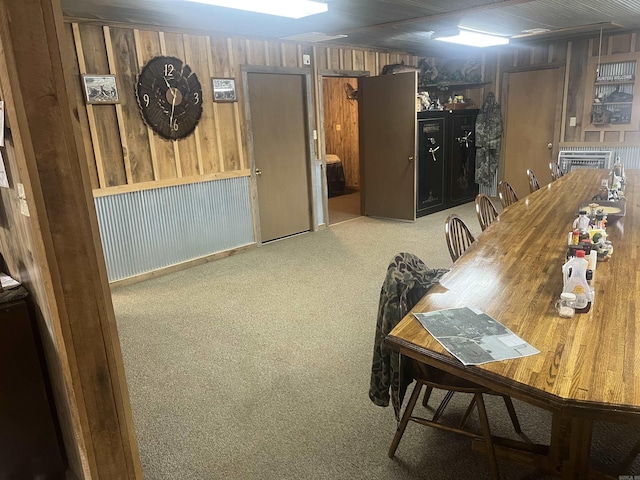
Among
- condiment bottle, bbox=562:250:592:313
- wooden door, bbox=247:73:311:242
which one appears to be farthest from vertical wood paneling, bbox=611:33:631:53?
condiment bottle, bbox=562:250:592:313

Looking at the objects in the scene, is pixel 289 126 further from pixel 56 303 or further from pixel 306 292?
pixel 56 303

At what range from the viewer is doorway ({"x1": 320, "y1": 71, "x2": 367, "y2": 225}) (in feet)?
28.3

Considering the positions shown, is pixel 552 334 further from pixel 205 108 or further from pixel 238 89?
pixel 238 89

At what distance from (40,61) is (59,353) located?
37.4 inches

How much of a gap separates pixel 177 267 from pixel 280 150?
6.12 feet

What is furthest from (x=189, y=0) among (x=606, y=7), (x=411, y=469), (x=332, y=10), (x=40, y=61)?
(x=606, y=7)

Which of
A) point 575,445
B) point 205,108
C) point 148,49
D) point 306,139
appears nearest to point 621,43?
point 306,139

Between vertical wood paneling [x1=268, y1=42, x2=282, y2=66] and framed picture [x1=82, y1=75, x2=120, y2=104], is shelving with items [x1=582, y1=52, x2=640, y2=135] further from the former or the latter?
framed picture [x1=82, y1=75, x2=120, y2=104]

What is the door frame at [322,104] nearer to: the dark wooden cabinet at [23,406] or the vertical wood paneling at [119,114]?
the vertical wood paneling at [119,114]

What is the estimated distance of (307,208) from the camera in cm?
597

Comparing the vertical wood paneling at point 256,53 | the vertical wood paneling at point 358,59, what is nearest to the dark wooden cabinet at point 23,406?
the vertical wood paneling at point 256,53

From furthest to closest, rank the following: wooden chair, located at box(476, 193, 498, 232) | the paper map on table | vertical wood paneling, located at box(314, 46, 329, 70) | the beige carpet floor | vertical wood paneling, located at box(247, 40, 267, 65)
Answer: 1. vertical wood paneling, located at box(314, 46, 329, 70)
2. vertical wood paneling, located at box(247, 40, 267, 65)
3. wooden chair, located at box(476, 193, 498, 232)
4. the beige carpet floor
5. the paper map on table

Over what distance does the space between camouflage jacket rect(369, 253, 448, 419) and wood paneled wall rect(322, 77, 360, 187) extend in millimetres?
6996

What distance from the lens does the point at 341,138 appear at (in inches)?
357
